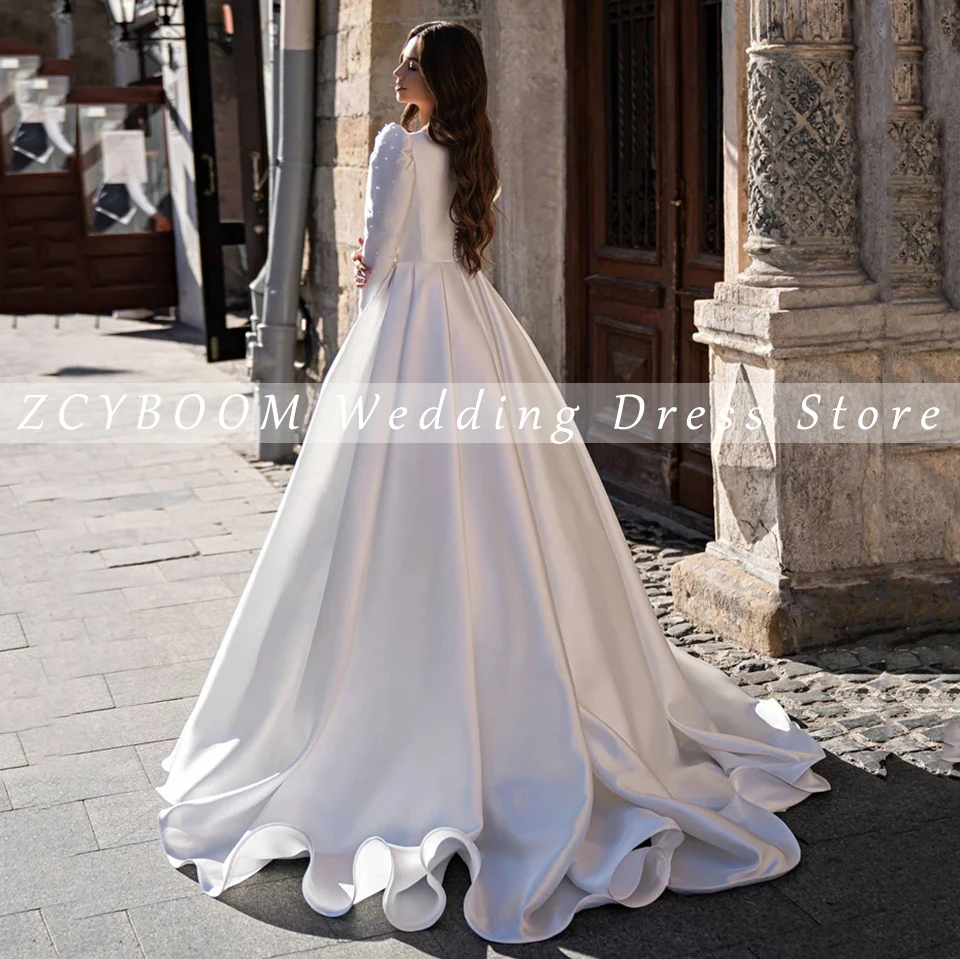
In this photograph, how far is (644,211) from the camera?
6.42 meters

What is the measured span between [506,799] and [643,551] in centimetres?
280

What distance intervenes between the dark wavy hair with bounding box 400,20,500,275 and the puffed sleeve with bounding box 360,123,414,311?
105 millimetres

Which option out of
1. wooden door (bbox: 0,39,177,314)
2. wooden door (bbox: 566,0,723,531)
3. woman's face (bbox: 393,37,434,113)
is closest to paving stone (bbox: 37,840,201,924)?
woman's face (bbox: 393,37,434,113)

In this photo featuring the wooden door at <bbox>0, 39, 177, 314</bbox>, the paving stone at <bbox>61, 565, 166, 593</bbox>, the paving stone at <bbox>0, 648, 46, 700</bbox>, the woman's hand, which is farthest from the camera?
the wooden door at <bbox>0, 39, 177, 314</bbox>

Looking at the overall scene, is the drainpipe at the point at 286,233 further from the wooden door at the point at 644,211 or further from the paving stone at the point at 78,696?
the paving stone at the point at 78,696

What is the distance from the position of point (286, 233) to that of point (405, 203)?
453 cm

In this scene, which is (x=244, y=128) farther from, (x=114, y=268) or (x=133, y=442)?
(x=114, y=268)

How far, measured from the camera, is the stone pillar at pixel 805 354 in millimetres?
4465

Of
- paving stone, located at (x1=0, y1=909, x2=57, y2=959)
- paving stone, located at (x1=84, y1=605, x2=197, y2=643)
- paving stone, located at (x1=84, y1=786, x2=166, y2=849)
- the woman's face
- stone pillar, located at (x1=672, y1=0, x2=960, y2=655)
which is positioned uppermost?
the woman's face

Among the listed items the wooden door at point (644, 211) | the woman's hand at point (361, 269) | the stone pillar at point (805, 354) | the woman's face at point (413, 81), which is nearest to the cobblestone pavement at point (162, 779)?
the stone pillar at point (805, 354)

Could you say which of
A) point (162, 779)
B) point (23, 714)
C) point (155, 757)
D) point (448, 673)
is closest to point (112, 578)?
point (23, 714)

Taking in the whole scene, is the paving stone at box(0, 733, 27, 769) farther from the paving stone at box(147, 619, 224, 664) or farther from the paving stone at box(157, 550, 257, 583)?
the paving stone at box(157, 550, 257, 583)

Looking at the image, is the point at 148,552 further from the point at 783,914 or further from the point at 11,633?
the point at 783,914

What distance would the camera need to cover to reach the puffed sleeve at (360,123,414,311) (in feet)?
11.1
